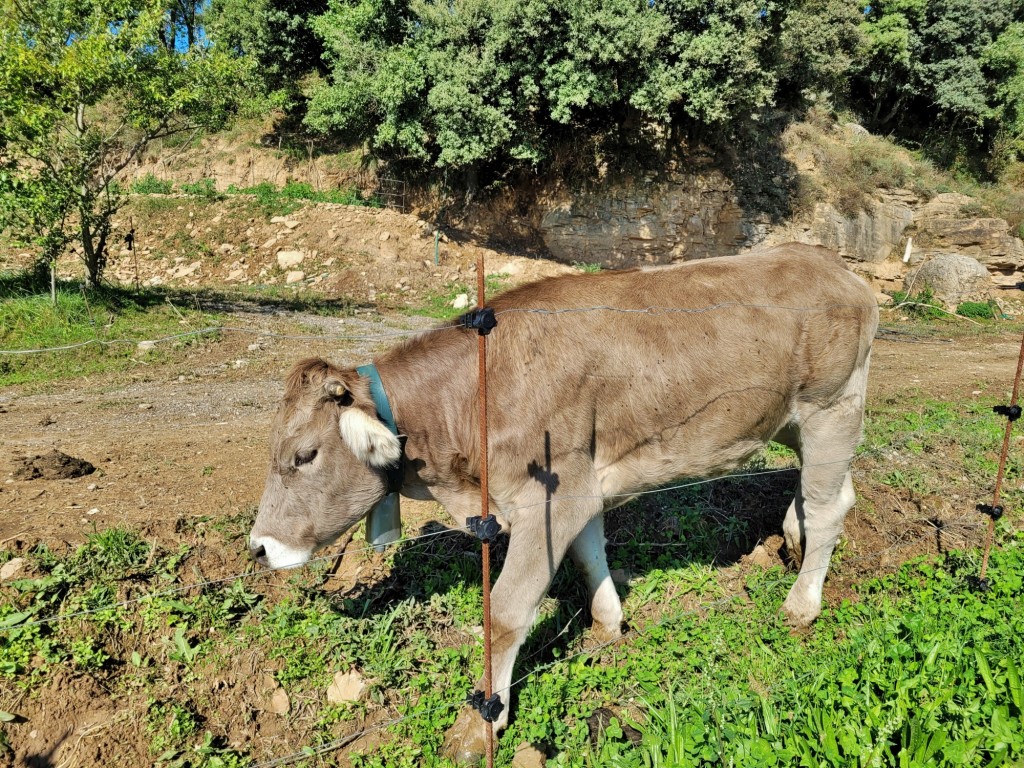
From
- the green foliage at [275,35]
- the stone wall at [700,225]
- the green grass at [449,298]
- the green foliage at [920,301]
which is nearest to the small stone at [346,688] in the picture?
the green grass at [449,298]

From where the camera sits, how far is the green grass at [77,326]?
33.5ft

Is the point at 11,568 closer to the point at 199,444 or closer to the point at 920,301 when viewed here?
the point at 199,444

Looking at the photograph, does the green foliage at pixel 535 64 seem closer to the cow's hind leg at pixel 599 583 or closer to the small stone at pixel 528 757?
the cow's hind leg at pixel 599 583

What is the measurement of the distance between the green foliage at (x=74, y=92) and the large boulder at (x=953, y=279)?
20.2 meters

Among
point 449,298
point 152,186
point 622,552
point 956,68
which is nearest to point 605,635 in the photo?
point 622,552

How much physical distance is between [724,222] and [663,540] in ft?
65.1

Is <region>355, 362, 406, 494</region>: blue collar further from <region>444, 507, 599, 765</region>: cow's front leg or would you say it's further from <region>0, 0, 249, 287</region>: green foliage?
<region>0, 0, 249, 287</region>: green foliage

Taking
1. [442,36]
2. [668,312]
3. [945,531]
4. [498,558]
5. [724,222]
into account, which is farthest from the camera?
[724,222]

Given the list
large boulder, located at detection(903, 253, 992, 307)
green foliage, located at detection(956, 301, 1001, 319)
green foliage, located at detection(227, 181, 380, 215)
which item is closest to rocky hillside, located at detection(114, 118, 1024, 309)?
green foliage, located at detection(227, 181, 380, 215)

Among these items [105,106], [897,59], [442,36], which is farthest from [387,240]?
[897,59]

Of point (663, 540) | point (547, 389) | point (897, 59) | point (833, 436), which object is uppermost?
point (897, 59)

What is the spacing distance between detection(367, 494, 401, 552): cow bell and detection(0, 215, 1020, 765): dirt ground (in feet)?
3.25

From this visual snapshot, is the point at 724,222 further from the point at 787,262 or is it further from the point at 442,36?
the point at 787,262

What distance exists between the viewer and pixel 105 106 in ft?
85.5
